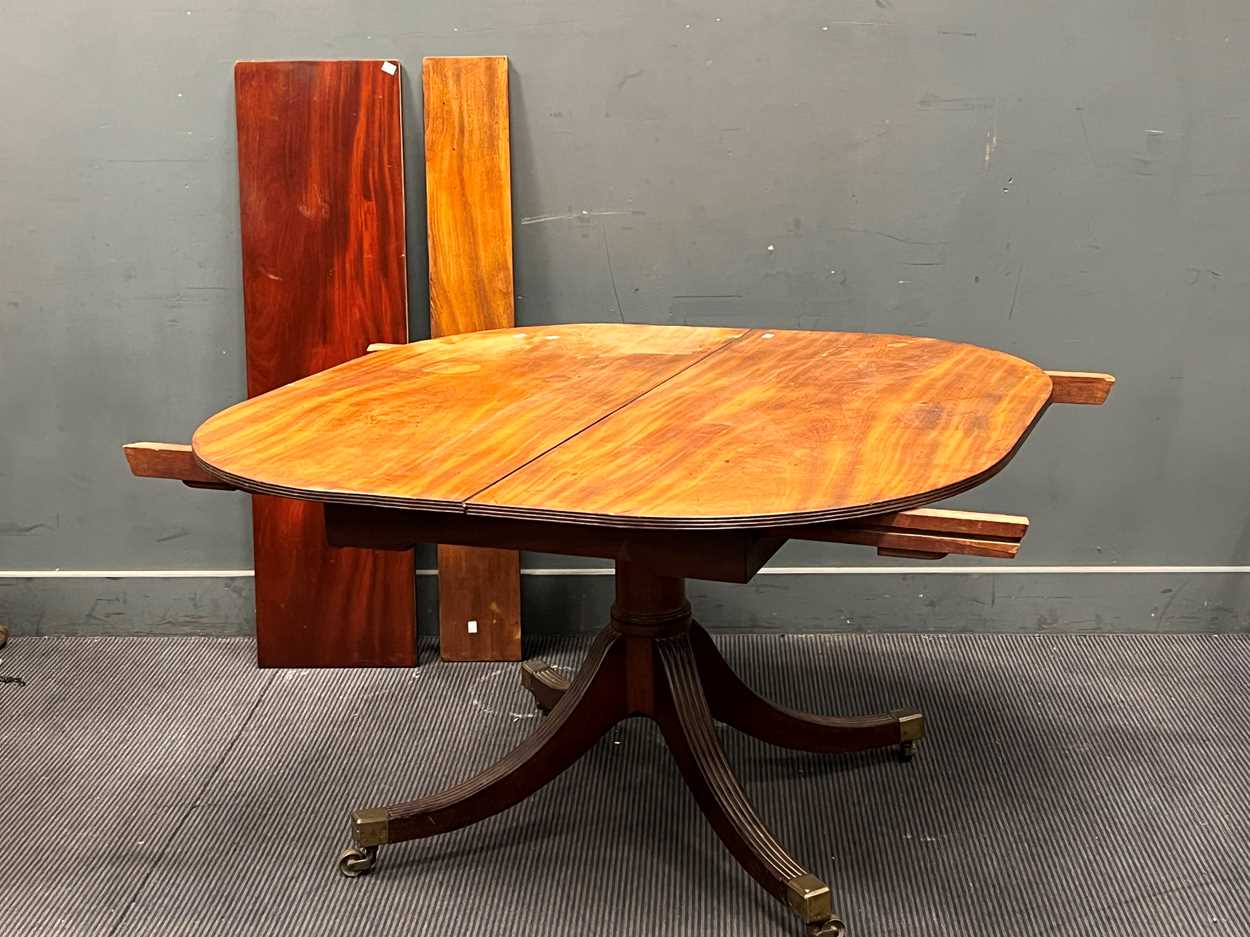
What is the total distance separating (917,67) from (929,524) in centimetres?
151

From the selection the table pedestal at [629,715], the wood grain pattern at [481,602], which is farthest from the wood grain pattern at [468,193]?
the table pedestal at [629,715]

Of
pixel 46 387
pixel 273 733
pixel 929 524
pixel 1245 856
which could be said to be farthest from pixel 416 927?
pixel 46 387

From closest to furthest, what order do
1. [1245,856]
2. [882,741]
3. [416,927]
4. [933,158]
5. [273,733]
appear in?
[416,927] < [1245,856] < [882,741] < [273,733] < [933,158]

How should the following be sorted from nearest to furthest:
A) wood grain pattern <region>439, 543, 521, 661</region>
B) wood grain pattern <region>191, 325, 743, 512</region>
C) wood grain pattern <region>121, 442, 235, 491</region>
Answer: wood grain pattern <region>191, 325, 743, 512</region>, wood grain pattern <region>121, 442, 235, 491</region>, wood grain pattern <region>439, 543, 521, 661</region>

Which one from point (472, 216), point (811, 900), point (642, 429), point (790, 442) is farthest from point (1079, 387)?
point (472, 216)

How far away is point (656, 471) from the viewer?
1692 mm

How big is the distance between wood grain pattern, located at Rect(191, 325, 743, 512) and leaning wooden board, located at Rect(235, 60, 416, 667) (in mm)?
442

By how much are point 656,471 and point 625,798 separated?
91 cm

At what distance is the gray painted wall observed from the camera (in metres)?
2.83

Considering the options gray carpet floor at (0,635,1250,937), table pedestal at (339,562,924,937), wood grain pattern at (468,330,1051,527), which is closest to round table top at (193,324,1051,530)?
wood grain pattern at (468,330,1051,527)

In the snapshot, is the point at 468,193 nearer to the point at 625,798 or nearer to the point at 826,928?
the point at 625,798

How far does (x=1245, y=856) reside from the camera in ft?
7.28

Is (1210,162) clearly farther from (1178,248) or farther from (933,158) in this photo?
(933,158)

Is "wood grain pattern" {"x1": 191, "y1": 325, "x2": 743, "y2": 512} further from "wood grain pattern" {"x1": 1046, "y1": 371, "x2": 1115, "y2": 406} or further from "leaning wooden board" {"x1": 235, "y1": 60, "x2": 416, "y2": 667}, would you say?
"wood grain pattern" {"x1": 1046, "y1": 371, "x2": 1115, "y2": 406}
